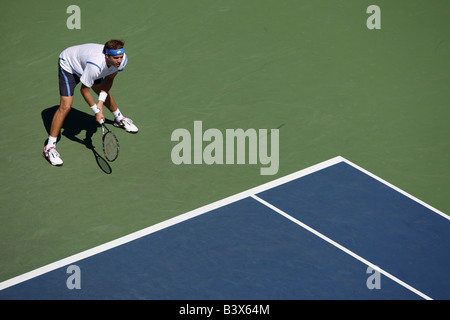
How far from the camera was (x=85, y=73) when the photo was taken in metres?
12.0

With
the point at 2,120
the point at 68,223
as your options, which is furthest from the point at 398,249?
the point at 2,120

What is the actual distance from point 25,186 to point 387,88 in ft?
23.3

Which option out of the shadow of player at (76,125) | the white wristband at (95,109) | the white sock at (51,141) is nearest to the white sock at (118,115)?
the shadow of player at (76,125)

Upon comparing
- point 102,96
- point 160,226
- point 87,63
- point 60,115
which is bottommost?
point 160,226

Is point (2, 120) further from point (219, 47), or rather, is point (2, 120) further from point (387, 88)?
point (387, 88)

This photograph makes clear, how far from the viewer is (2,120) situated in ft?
44.9

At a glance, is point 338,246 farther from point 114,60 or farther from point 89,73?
point 89,73

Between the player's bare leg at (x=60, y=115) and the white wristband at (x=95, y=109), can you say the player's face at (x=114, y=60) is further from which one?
the player's bare leg at (x=60, y=115)

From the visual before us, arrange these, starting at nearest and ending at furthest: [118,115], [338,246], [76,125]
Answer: [338,246] → [118,115] → [76,125]

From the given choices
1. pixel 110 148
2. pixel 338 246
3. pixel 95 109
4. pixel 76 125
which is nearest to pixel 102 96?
pixel 95 109

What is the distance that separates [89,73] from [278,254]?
412 cm

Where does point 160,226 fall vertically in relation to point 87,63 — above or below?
below

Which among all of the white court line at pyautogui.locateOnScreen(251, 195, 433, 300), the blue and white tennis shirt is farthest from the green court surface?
the blue and white tennis shirt

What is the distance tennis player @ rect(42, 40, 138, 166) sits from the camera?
11.9 m
